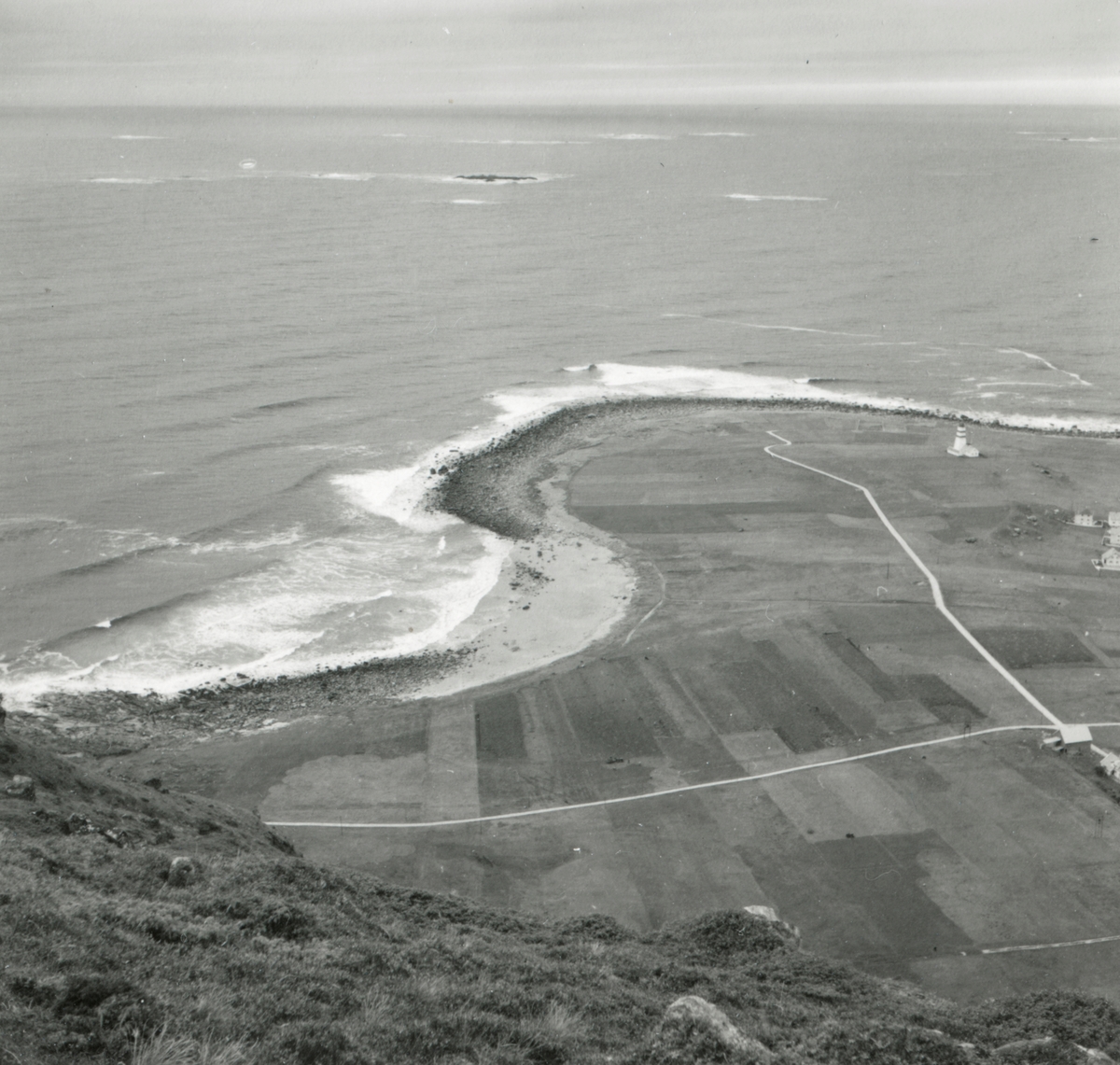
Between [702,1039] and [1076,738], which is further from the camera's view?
[1076,738]

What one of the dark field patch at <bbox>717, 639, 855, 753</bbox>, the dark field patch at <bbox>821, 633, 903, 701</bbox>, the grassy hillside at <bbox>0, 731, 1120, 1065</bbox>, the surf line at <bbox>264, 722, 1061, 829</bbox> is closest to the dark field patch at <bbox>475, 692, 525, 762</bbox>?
the surf line at <bbox>264, 722, 1061, 829</bbox>

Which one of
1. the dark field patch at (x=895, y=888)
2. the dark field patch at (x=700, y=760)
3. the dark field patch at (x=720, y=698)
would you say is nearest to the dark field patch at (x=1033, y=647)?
the dark field patch at (x=720, y=698)

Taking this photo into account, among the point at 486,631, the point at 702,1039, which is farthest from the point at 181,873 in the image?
the point at 486,631

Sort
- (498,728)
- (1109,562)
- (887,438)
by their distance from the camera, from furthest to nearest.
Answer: (887,438)
(1109,562)
(498,728)

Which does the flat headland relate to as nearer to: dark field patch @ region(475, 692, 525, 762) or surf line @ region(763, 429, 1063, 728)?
dark field patch @ region(475, 692, 525, 762)

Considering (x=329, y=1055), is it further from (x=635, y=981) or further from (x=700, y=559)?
(x=700, y=559)

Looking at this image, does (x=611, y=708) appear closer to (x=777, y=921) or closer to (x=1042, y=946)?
(x=777, y=921)
